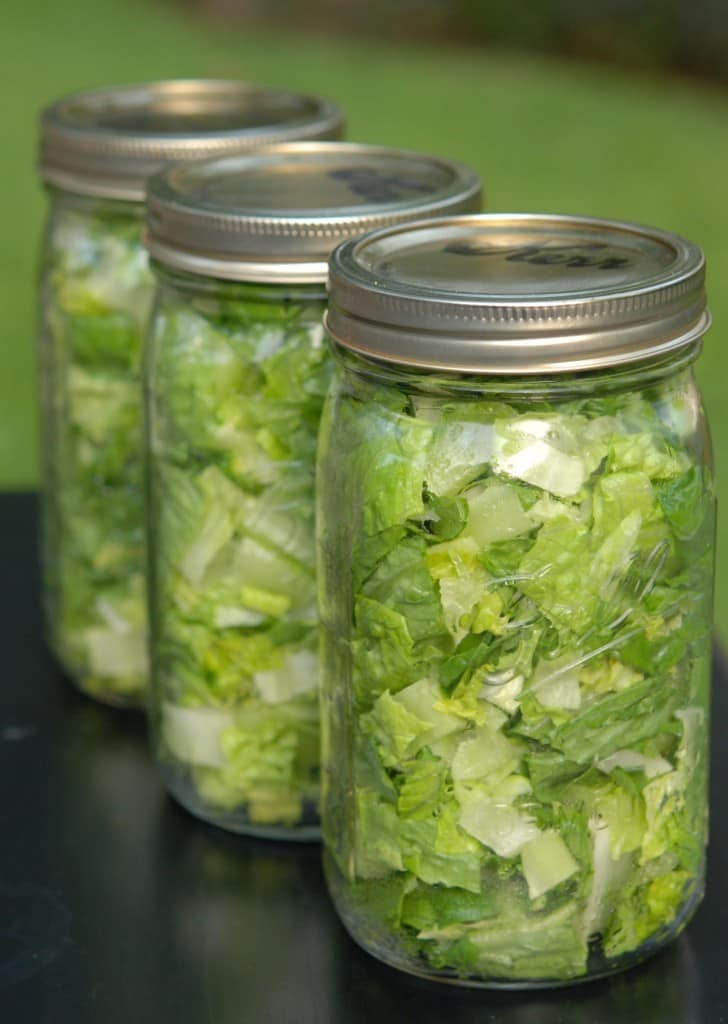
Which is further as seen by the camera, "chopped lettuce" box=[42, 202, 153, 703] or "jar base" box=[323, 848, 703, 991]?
"chopped lettuce" box=[42, 202, 153, 703]

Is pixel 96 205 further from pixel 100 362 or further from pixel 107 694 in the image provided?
pixel 107 694

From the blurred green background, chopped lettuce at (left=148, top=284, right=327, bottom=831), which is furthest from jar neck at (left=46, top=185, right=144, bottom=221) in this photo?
the blurred green background

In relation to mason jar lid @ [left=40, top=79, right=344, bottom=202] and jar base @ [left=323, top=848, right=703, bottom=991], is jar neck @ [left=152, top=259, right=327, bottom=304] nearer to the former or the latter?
mason jar lid @ [left=40, top=79, right=344, bottom=202]

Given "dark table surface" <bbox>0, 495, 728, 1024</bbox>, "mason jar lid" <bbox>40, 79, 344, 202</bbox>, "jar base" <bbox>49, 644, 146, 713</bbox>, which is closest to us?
"dark table surface" <bbox>0, 495, 728, 1024</bbox>

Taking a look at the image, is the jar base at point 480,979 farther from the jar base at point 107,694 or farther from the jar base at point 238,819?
the jar base at point 107,694

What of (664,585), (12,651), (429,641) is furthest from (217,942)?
(12,651)

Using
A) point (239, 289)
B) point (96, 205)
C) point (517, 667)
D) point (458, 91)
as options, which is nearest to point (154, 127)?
point (96, 205)

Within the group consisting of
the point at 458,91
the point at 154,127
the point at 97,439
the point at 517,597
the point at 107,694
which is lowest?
the point at 458,91

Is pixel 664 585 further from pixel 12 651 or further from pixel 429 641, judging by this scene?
pixel 12 651
